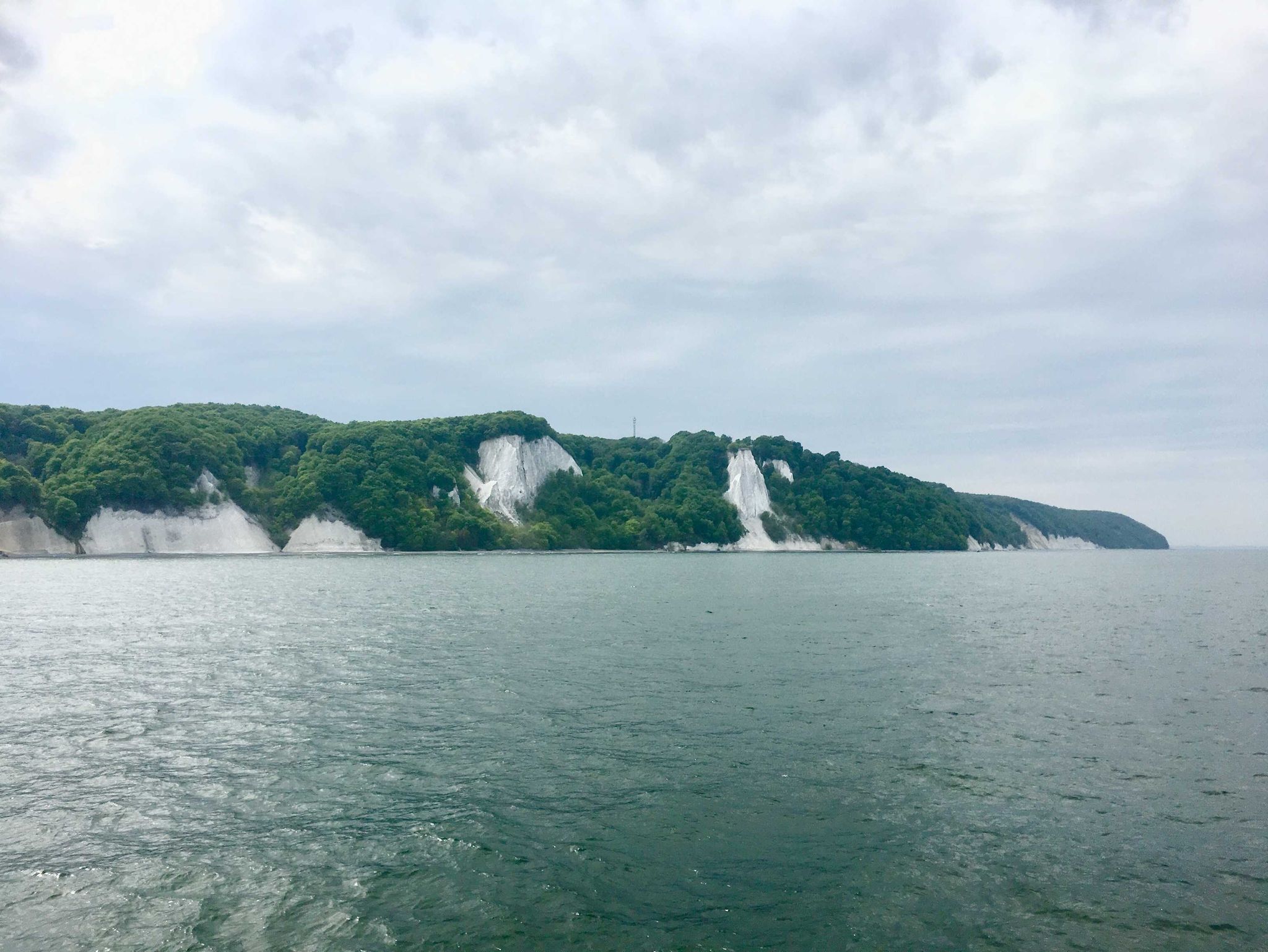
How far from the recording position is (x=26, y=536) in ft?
384

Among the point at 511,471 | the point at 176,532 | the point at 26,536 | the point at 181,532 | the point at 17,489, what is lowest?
the point at 26,536

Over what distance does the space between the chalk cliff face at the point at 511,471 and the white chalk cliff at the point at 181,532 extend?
48284 millimetres

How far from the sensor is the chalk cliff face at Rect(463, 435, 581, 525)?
177 m

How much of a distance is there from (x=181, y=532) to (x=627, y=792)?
13730 cm

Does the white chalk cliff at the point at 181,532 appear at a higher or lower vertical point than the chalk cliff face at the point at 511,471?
lower

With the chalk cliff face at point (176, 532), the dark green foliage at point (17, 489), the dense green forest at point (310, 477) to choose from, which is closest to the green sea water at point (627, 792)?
the dark green foliage at point (17, 489)

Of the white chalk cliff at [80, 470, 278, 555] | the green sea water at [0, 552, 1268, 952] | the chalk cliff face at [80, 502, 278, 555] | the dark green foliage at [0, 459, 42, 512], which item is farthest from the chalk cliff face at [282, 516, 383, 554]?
the green sea water at [0, 552, 1268, 952]

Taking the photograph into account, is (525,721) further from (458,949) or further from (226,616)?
(226,616)


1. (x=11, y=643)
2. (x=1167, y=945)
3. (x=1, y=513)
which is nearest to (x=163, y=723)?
(x=11, y=643)

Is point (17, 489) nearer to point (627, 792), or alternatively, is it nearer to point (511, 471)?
point (511, 471)

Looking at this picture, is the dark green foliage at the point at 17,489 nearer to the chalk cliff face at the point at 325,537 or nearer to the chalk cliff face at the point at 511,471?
the chalk cliff face at the point at 325,537

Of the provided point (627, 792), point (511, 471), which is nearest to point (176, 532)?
point (511, 471)

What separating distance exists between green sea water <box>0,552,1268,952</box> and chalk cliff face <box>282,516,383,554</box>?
4459 inches

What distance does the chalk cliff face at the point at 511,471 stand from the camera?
177000 mm
